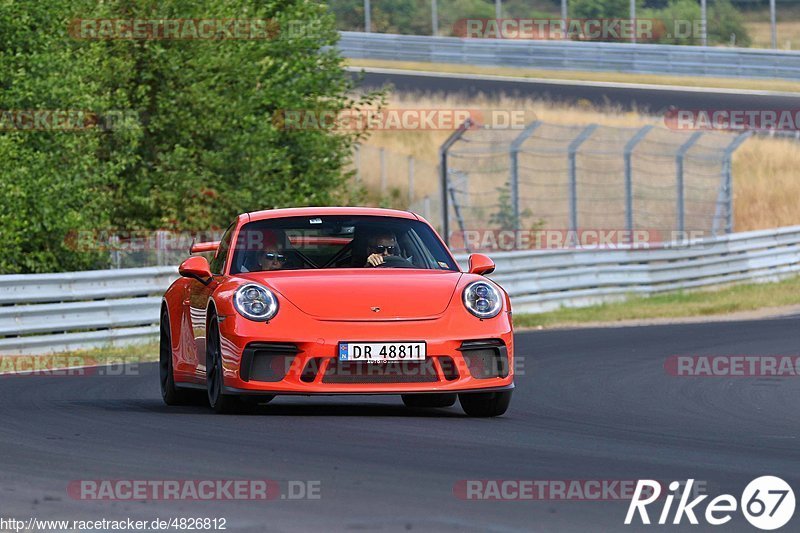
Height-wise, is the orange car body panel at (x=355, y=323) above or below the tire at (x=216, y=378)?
above

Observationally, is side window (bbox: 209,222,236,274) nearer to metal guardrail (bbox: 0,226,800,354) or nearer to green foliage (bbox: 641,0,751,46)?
metal guardrail (bbox: 0,226,800,354)

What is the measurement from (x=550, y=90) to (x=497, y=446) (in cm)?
3853

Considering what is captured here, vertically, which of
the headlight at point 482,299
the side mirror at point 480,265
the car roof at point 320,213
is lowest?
the headlight at point 482,299

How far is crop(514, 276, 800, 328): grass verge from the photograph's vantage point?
2231 cm

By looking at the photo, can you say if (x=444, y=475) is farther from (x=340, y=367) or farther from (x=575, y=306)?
(x=575, y=306)

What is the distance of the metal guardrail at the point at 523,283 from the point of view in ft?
55.8

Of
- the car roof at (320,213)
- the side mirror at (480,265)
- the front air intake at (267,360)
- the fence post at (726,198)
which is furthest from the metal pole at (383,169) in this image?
the front air intake at (267,360)

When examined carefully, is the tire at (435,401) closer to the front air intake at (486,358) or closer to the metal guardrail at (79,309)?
the front air intake at (486,358)

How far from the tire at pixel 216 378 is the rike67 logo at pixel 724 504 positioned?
3478 mm

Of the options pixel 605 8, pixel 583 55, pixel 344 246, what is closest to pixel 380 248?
pixel 344 246

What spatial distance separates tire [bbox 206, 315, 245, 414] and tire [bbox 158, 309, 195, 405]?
3.58 ft

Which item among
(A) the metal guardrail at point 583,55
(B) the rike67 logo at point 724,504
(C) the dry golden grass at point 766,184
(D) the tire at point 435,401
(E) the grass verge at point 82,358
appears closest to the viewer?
(B) the rike67 logo at point 724,504

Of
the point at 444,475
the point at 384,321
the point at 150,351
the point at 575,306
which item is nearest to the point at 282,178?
the point at 575,306

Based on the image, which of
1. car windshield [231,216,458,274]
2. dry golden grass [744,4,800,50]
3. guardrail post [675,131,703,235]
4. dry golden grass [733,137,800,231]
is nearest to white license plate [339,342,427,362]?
car windshield [231,216,458,274]
